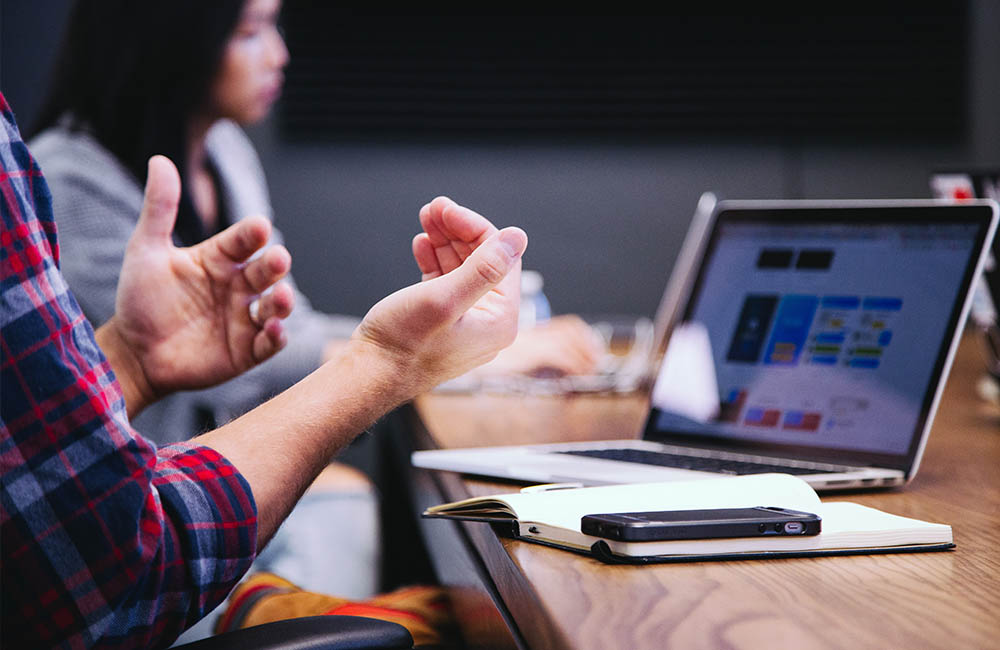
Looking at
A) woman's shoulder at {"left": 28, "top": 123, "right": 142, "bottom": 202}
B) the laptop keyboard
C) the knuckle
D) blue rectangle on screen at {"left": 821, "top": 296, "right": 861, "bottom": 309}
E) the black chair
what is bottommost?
the black chair

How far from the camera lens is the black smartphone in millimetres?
696

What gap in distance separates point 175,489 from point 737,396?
68 centimetres

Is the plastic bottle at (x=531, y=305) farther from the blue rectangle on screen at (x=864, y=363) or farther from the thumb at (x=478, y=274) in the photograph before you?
the thumb at (x=478, y=274)

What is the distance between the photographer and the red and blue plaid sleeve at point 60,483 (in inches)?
26.3

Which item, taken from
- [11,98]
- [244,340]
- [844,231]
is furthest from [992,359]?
[11,98]

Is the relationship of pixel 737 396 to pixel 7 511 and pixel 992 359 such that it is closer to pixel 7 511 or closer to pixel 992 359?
pixel 992 359

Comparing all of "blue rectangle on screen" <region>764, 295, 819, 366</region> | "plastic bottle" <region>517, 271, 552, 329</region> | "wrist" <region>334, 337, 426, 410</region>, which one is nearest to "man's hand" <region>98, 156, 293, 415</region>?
"wrist" <region>334, 337, 426, 410</region>

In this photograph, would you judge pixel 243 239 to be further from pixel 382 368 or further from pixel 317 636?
pixel 317 636

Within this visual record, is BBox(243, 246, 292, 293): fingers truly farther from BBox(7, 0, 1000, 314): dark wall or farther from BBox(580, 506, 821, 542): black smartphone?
BBox(7, 0, 1000, 314): dark wall

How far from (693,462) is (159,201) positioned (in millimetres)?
681

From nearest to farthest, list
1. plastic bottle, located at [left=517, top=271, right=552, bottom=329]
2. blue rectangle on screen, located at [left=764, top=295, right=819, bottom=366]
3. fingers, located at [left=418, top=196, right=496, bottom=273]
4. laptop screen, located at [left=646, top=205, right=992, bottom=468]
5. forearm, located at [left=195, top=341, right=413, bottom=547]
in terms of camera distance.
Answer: forearm, located at [left=195, top=341, right=413, bottom=547] < fingers, located at [left=418, top=196, right=496, bottom=273] < laptop screen, located at [left=646, top=205, right=992, bottom=468] < blue rectangle on screen, located at [left=764, top=295, right=819, bottom=366] < plastic bottle, located at [left=517, top=271, right=552, bottom=329]

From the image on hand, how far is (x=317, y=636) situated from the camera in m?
0.73

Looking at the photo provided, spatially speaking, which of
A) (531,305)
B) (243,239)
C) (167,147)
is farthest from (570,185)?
(243,239)

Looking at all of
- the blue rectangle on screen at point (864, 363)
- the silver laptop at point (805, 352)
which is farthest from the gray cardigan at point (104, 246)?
the blue rectangle on screen at point (864, 363)
